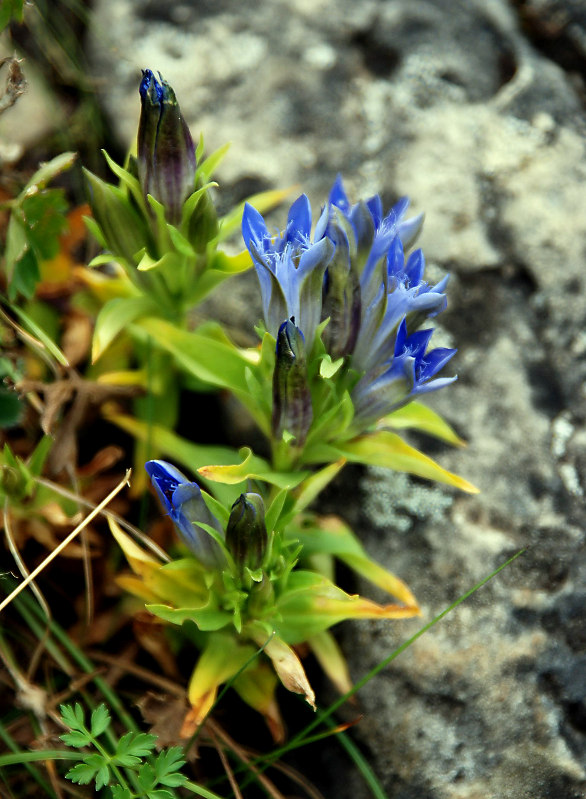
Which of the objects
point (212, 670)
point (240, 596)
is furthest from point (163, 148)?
point (212, 670)

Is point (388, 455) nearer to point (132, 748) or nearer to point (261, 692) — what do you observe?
point (261, 692)

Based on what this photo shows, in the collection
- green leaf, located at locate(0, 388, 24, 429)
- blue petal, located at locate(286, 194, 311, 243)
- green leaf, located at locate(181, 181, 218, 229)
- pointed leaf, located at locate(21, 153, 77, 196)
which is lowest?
green leaf, located at locate(0, 388, 24, 429)

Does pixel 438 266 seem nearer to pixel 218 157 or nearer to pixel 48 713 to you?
pixel 218 157

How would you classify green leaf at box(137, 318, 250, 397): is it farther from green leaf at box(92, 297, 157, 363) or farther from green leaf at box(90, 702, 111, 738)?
green leaf at box(90, 702, 111, 738)

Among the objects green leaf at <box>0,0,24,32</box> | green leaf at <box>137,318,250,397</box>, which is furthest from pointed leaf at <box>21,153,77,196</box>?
green leaf at <box>137,318,250,397</box>

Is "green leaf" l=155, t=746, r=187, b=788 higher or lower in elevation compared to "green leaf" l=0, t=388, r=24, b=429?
lower

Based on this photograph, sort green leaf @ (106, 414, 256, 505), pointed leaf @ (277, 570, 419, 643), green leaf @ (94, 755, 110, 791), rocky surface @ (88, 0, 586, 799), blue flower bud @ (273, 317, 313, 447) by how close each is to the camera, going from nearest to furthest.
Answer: green leaf @ (94, 755, 110, 791), blue flower bud @ (273, 317, 313, 447), pointed leaf @ (277, 570, 419, 643), rocky surface @ (88, 0, 586, 799), green leaf @ (106, 414, 256, 505)

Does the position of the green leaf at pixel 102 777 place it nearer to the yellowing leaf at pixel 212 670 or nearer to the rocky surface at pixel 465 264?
the yellowing leaf at pixel 212 670
